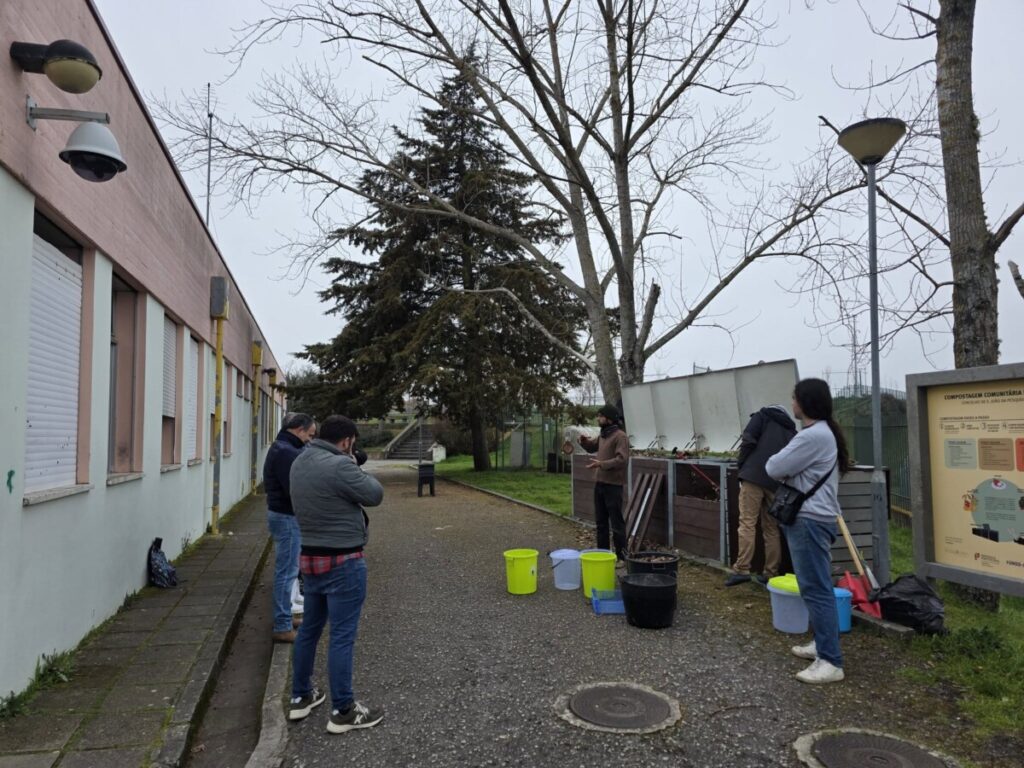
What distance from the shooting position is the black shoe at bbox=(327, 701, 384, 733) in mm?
3852

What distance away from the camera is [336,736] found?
151 inches

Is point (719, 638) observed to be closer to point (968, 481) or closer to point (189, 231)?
point (968, 481)

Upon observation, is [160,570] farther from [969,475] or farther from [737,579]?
[969,475]

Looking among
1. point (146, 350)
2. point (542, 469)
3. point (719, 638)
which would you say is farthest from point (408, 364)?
point (719, 638)

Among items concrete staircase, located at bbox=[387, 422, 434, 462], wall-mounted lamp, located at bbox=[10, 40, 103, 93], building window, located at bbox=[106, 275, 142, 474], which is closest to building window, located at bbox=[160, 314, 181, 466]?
building window, located at bbox=[106, 275, 142, 474]

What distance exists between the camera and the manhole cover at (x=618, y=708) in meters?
3.86

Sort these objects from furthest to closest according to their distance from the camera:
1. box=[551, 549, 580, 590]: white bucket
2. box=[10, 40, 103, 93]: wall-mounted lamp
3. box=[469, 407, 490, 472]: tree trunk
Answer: box=[469, 407, 490, 472]: tree trunk < box=[551, 549, 580, 590]: white bucket < box=[10, 40, 103, 93]: wall-mounted lamp

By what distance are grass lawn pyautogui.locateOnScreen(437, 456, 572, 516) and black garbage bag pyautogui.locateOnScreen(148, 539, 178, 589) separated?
6.77m

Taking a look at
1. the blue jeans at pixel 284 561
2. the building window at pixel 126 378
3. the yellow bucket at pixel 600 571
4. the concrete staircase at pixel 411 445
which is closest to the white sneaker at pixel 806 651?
the yellow bucket at pixel 600 571

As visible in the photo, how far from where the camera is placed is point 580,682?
4492 millimetres

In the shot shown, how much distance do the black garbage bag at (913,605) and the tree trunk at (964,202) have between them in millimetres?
2488

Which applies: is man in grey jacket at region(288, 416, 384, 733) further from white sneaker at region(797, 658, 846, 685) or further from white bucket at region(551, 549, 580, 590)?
white bucket at region(551, 549, 580, 590)

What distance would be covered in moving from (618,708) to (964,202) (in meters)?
5.81

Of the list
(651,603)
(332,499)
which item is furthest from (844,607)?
(332,499)
